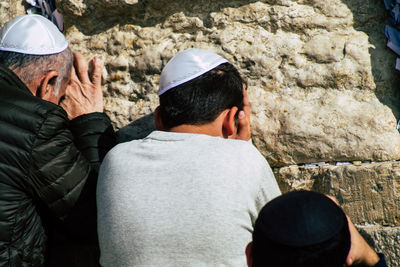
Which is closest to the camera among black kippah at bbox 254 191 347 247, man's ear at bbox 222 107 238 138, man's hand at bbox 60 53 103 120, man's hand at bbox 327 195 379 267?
black kippah at bbox 254 191 347 247

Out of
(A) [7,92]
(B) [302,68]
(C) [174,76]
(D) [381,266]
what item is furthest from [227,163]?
(A) [7,92]

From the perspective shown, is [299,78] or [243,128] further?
[299,78]

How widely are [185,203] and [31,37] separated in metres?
1.27

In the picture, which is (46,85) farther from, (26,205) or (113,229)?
(113,229)

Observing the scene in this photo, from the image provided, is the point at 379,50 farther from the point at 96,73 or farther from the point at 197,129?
the point at 96,73

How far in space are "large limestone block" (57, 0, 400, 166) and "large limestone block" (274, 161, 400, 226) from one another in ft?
0.26

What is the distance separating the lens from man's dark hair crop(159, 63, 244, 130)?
202 centimetres

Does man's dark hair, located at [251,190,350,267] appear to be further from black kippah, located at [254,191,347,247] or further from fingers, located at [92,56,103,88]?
fingers, located at [92,56,103,88]

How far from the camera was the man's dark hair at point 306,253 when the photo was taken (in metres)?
1.31

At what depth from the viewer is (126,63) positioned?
106 inches

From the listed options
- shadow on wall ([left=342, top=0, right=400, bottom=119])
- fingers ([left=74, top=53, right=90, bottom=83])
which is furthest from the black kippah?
fingers ([left=74, top=53, right=90, bottom=83])

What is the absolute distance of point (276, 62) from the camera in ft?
8.05

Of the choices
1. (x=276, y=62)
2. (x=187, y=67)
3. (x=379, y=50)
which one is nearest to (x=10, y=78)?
(x=187, y=67)

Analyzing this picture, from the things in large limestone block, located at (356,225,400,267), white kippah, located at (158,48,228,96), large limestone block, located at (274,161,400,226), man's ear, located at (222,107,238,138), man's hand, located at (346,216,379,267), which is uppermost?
white kippah, located at (158,48,228,96)
